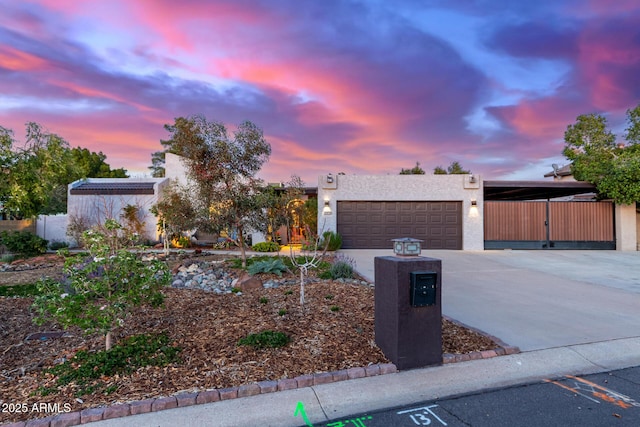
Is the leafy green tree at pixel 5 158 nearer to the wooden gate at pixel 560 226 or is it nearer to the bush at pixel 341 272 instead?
the bush at pixel 341 272

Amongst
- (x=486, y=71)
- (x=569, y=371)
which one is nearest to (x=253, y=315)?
(x=569, y=371)

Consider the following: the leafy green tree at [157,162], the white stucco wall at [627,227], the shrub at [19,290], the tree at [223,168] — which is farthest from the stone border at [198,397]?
the leafy green tree at [157,162]

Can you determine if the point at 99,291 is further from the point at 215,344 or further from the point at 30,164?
the point at 30,164

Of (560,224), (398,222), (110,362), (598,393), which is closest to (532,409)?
(598,393)

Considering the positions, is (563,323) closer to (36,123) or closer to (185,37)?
(185,37)

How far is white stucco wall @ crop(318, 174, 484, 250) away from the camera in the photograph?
14211 millimetres

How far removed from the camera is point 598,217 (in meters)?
14.2

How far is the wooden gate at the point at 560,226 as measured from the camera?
14109 millimetres

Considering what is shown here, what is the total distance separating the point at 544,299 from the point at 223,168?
7139 millimetres

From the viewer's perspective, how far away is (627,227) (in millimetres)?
13883

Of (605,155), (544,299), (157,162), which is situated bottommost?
(544,299)

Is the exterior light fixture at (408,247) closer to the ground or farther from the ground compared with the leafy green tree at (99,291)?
farther from the ground

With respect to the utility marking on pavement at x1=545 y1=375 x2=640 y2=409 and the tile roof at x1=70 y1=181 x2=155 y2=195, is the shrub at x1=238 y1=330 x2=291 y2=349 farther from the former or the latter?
the tile roof at x1=70 y1=181 x2=155 y2=195

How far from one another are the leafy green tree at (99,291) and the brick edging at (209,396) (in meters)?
0.87
